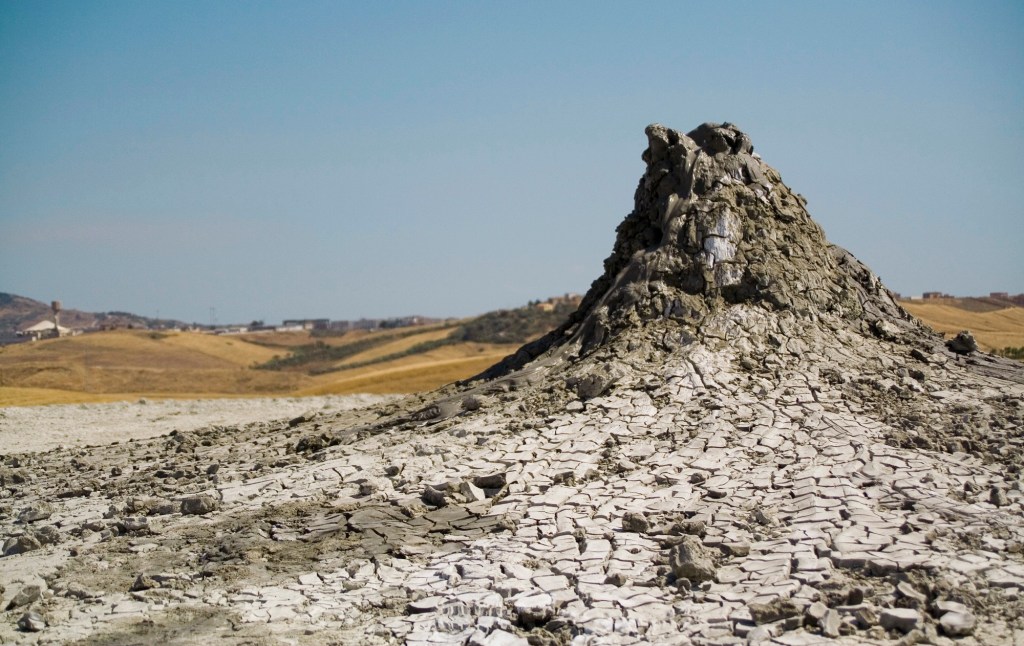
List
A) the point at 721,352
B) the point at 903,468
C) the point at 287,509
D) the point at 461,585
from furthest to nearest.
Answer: the point at 721,352
the point at 287,509
the point at 903,468
the point at 461,585

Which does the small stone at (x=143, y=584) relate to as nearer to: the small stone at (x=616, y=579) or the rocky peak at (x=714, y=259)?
the small stone at (x=616, y=579)

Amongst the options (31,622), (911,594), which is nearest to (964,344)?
(911,594)

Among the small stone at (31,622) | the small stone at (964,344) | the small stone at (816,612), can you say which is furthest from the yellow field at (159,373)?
the small stone at (816,612)

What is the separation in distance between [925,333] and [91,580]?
10695 millimetres

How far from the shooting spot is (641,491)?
30.4ft

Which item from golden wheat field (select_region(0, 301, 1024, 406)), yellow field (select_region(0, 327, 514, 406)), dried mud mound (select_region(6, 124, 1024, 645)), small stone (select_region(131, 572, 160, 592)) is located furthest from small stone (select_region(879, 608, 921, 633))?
yellow field (select_region(0, 327, 514, 406))

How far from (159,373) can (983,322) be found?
25965mm

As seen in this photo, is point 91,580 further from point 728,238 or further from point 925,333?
point 925,333

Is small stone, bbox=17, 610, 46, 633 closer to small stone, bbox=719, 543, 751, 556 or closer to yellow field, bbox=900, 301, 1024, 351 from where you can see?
small stone, bbox=719, 543, 751, 556

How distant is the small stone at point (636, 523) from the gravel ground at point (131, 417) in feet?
39.3

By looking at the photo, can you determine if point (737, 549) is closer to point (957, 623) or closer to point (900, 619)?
point (900, 619)

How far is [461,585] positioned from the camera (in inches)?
308

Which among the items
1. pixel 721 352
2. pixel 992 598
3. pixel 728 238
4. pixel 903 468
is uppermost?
pixel 728 238

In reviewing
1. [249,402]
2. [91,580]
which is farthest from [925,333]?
[249,402]
